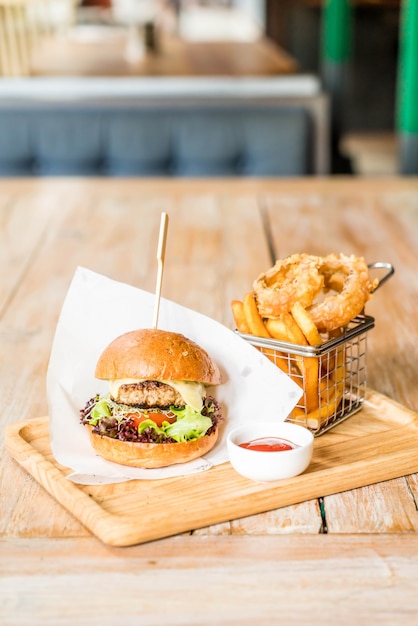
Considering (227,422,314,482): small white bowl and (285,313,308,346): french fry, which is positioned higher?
(285,313,308,346): french fry

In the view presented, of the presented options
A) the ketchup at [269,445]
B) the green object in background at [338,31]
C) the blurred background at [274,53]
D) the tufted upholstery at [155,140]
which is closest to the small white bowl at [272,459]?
the ketchup at [269,445]

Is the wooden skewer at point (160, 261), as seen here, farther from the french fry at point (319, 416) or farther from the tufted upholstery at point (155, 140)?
the tufted upholstery at point (155, 140)

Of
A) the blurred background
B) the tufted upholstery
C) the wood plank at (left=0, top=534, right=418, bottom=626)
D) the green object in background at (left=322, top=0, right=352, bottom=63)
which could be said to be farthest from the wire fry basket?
the green object in background at (left=322, top=0, right=352, bottom=63)

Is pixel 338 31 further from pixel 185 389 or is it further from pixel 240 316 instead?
pixel 185 389

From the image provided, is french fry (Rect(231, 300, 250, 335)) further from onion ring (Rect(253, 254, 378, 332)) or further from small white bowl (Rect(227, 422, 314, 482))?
small white bowl (Rect(227, 422, 314, 482))

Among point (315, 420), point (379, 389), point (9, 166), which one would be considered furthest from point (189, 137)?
point (315, 420)

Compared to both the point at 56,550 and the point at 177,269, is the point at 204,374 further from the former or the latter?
the point at 177,269

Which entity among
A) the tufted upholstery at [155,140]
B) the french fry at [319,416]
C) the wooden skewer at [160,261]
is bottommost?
the tufted upholstery at [155,140]

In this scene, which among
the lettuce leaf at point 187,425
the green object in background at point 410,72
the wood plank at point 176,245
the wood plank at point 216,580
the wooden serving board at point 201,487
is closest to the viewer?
the wood plank at point 216,580

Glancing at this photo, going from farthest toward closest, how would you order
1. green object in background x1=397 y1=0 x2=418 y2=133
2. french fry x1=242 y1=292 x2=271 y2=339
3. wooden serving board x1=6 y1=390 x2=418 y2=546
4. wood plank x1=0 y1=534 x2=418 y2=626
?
green object in background x1=397 y1=0 x2=418 y2=133
french fry x1=242 y1=292 x2=271 y2=339
wooden serving board x1=6 y1=390 x2=418 y2=546
wood plank x1=0 y1=534 x2=418 y2=626
